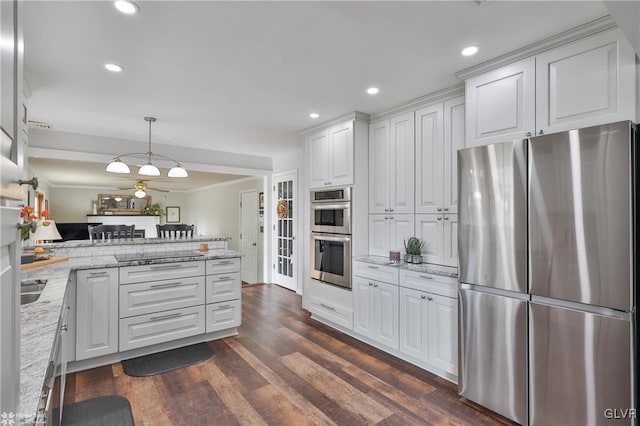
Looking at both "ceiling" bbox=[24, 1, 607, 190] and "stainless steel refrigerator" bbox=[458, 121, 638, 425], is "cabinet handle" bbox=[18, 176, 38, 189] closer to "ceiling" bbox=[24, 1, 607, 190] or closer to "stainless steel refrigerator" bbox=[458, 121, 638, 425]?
"ceiling" bbox=[24, 1, 607, 190]

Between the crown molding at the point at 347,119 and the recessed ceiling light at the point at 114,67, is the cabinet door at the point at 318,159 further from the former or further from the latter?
the recessed ceiling light at the point at 114,67

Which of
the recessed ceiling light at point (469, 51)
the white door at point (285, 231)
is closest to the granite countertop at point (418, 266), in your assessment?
the recessed ceiling light at point (469, 51)

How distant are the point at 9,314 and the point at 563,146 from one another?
2479mm

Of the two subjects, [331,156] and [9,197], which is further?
[331,156]

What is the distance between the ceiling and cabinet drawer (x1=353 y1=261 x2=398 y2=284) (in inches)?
67.4

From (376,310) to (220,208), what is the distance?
6392mm

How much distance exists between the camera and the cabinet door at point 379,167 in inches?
140

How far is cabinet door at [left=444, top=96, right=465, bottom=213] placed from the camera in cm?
290

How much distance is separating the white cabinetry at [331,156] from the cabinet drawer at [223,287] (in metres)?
1.53

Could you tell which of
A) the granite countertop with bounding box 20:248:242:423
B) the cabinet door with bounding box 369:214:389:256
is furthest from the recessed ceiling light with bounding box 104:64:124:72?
the cabinet door with bounding box 369:214:389:256

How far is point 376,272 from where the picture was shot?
3.31 metres

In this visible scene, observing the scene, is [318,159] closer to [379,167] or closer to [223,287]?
[379,167]

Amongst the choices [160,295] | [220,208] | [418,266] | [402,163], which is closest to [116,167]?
[160,295]

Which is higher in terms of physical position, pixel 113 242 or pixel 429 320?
pixel 113 242
